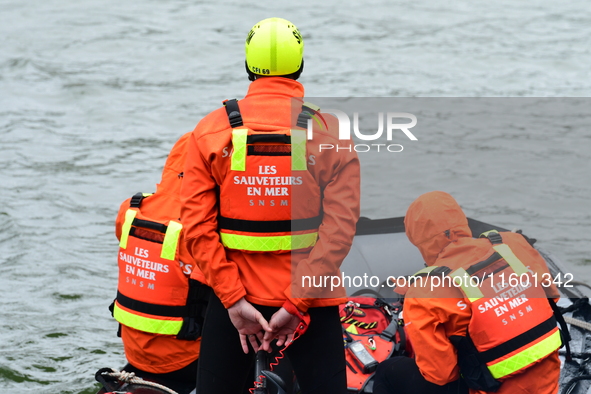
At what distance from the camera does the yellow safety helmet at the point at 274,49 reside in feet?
5.32

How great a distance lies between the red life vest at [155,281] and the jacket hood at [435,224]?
0.65 m

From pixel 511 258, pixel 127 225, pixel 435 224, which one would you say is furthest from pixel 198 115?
pixel 511 258

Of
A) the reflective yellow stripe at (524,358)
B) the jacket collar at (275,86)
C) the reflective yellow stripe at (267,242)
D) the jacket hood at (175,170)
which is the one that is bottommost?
the reflective yellow stripe at (524,358)

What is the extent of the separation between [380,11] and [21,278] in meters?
6.96

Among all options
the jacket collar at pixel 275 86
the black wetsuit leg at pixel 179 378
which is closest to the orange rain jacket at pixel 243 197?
the jacket collar at pixel 275 86

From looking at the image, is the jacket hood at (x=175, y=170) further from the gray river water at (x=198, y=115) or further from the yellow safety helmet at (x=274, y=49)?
the gray river water at (x=198, y=115)

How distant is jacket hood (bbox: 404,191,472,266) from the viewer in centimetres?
198

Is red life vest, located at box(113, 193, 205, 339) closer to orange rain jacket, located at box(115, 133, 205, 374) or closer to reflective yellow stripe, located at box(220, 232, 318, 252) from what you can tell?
orange rain jacket, located at box(115, 133, 205, 374)

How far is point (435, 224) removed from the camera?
6.51ft

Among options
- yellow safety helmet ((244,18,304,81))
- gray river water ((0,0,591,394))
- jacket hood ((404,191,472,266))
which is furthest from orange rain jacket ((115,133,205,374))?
gray river water ((0,0,591,394))

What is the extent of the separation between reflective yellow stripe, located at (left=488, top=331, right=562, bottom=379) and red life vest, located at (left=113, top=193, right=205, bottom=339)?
0.86 m

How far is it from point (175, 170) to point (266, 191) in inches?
21.0

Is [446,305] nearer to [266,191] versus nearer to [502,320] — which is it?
[502,320]

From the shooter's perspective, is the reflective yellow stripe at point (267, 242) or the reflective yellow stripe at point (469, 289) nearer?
the reflective yellow stripe at point (267, 242)
